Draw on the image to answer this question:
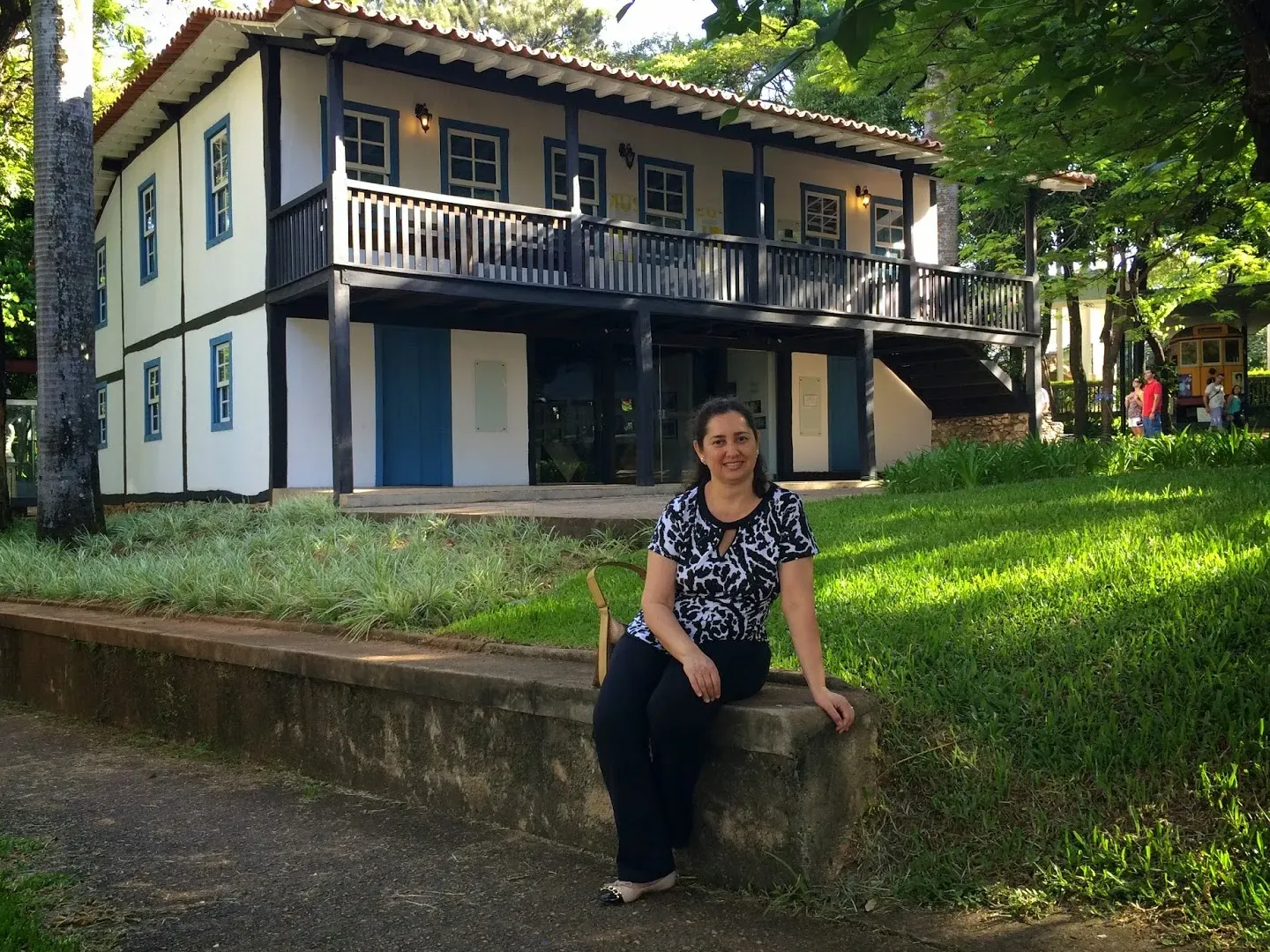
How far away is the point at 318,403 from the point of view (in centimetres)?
1530

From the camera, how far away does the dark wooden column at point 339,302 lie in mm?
12992

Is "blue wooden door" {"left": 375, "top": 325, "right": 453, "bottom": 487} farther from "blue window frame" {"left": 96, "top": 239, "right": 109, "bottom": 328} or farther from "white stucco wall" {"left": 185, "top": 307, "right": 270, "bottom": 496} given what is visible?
"blue window frame" {"left": 96, "top": 239, "right": 109, "bottom": 328}

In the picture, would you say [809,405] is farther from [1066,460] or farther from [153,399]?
[153,399]

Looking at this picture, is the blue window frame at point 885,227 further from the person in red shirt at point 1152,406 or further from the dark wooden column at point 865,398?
the person in red shirt at point 1152,406

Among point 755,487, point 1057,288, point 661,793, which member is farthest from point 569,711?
point 1057,288

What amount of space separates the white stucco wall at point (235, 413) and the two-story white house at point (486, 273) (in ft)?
0.21

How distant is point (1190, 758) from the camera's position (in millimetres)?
3916

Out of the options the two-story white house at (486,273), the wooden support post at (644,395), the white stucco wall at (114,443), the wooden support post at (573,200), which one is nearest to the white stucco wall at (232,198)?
the two-story white house at (486,273)

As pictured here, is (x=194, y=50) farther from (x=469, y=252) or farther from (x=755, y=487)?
(x=755, y=487)

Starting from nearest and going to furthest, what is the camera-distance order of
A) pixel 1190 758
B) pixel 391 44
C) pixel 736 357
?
pixel 1190 758, pixel 391 44, pixel 736 357

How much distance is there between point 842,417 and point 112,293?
1267cm

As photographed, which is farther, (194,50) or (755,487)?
(194,50)

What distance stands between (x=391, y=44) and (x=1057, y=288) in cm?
1585

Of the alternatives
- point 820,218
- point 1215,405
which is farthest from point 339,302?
point 1215,405
